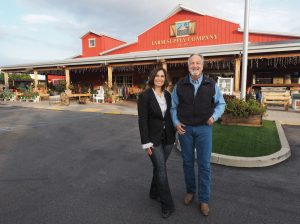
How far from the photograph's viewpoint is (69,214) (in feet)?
9.76

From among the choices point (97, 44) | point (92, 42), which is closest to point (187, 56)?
point (97, 44)

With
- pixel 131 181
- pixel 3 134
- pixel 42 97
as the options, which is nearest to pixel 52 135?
pixel 3 134

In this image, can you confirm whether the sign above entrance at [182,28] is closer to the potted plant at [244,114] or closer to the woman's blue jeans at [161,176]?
the potted plant at [244,114]

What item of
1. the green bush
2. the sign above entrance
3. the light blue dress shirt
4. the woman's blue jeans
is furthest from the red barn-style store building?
the woman's blue jeans

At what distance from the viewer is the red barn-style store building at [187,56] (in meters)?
13.2

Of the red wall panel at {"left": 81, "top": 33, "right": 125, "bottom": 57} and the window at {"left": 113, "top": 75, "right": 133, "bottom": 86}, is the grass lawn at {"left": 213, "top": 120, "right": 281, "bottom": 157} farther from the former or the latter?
the red wall panel at {"left": 81, "top": 33, "right": 125, "bottom": 57}

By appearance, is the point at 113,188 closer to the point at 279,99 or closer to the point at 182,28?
the point at 279,99

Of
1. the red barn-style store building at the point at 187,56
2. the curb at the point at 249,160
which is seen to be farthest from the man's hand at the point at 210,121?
the red barn-style store building at the point at 187,56

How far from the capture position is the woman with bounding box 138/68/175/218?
9.39ft

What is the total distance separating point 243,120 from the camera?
7746mm

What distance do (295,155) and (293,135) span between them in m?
2.03

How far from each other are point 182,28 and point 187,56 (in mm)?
7238

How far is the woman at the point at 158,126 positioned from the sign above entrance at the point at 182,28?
18.0 m

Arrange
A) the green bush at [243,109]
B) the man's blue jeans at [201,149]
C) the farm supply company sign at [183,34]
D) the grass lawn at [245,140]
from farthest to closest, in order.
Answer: the farm supply company sign at [183,34] → the green bush at [243,109] → the grass lawn at [245,140] → the man's blue jeans at [201,149]
